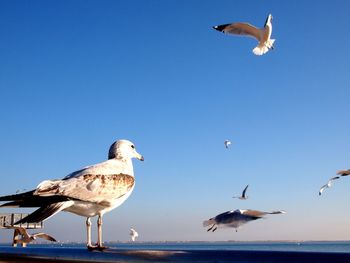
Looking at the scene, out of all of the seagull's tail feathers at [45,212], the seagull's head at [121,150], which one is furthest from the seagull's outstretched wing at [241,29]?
the seagull's tail feathers at [45,212]

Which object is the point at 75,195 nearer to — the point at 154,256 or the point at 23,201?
the point at 23,201

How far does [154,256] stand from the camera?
193 cm

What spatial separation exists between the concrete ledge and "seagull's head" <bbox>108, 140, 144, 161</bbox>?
3.35 meters

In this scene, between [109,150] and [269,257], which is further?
[109,150]

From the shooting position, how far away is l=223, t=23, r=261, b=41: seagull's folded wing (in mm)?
12578

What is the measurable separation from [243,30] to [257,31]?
2.36 ft

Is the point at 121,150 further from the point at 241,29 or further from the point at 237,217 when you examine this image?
the point at 241,29

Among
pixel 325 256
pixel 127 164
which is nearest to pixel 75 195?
pixel 127 164

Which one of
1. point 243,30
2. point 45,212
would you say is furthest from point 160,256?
point 243,30

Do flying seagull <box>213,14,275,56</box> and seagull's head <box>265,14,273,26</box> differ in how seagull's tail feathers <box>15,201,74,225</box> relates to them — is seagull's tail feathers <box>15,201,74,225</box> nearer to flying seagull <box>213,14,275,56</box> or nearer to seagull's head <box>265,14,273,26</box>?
flying seagull <box>213,14,275,56</box>

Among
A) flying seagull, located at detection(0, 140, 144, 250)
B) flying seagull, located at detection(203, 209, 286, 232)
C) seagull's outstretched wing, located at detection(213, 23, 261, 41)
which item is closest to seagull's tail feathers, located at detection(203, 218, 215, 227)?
flying seagull, located at detection(203, 209, 286, 232)

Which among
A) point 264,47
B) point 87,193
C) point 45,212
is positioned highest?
point 264,47

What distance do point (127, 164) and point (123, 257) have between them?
385 cm

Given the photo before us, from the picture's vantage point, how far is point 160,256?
1909 mm
